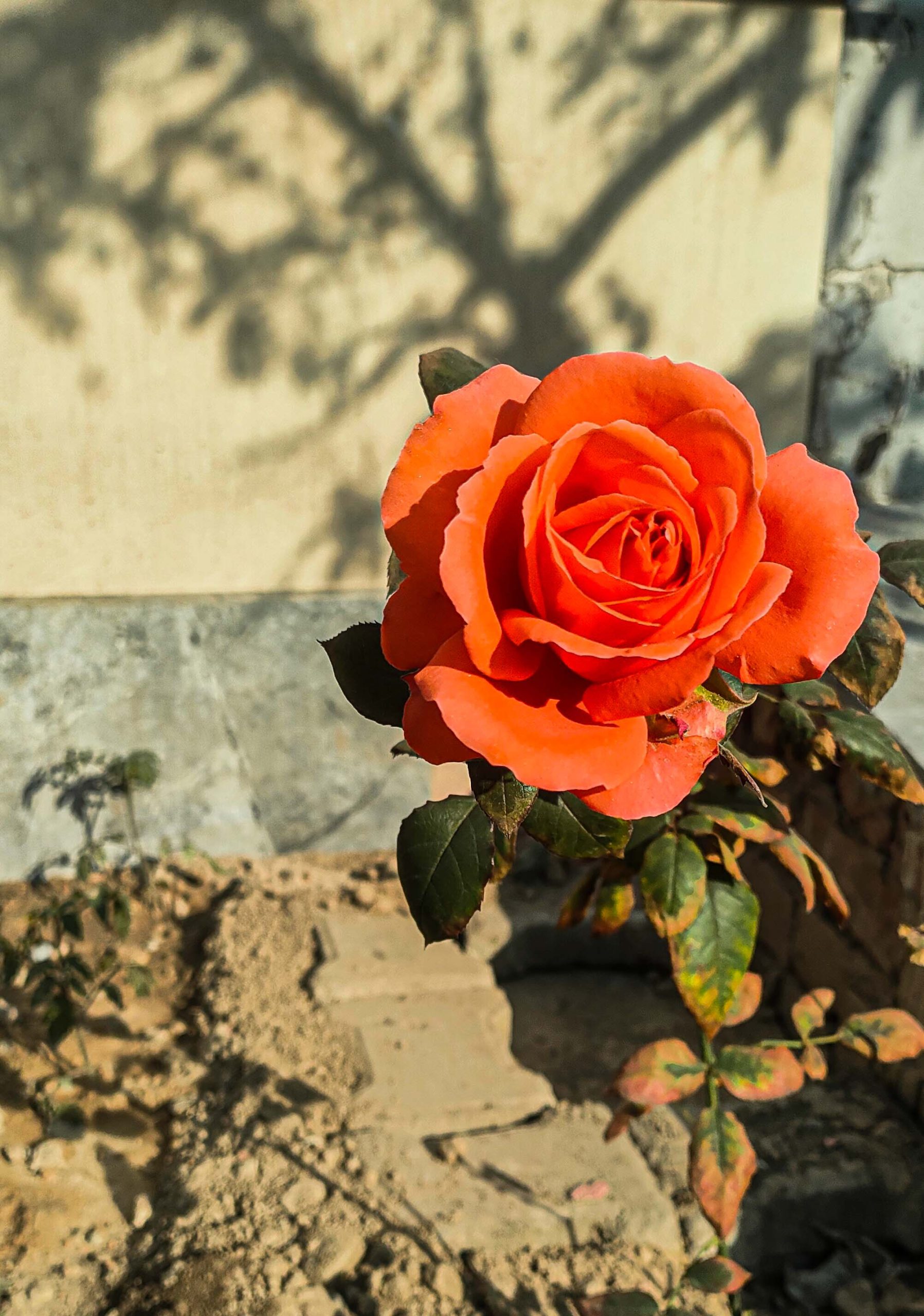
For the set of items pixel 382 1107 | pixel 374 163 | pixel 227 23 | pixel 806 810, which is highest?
pixel 227 23

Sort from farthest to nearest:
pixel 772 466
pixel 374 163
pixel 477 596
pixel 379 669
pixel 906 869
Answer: pixel 374 163 → pixel 906 869 → pixel 379 669 → pixel 772 466 → pixel 477 596

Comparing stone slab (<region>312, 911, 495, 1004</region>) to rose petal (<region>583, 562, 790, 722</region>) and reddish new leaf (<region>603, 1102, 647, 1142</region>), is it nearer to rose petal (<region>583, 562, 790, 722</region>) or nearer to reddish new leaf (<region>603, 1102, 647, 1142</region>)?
reddish new leaf (<region>603, 1102, 647, 1142</region>)

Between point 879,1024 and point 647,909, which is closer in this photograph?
point 647,909

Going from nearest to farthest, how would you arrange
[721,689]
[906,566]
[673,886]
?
1. [721,689]
2. [906,566]
3. [673,886]

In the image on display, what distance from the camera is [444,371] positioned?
1011 millimetres

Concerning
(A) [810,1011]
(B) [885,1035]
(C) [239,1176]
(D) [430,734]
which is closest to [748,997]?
(A) [810,1011]

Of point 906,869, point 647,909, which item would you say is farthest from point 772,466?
point 906,869

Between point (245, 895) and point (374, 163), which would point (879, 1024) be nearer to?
point (245, 895)

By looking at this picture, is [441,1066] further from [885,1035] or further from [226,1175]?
[885,1035]

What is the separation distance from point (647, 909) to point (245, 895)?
6.56 feet

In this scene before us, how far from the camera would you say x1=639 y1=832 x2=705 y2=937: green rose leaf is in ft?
4.03

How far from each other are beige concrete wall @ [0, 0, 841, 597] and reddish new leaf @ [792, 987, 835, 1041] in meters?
1.85

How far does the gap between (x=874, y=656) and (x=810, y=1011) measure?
0.79 m

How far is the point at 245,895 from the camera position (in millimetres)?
3057
